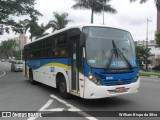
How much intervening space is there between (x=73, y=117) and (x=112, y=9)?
31.0m

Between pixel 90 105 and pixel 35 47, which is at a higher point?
pixel 35 47

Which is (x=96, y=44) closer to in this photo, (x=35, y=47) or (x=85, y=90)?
(x=85, y=90)

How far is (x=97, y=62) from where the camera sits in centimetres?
830

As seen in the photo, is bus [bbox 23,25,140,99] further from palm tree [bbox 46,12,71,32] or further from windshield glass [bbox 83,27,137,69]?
palm tree [bbox 46,12,71,32]

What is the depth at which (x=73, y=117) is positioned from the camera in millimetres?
7266

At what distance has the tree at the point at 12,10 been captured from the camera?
29.2 meters

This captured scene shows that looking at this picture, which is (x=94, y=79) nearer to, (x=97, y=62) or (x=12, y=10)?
(x=97, y=62)

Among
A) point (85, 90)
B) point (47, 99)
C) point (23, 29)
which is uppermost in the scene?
point (23, 29)

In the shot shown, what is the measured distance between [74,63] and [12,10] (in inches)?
924

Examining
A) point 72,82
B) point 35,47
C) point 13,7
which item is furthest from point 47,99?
point 13,7

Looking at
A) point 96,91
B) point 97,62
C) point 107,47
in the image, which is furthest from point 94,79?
point 107,47

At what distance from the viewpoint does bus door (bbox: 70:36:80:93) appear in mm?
9009

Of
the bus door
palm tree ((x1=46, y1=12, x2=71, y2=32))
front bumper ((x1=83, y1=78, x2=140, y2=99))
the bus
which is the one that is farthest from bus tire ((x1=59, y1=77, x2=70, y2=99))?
palm tree ((x1=46, y1=12, x2=71, y2=32))

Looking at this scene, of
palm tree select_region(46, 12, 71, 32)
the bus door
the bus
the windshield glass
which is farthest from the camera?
palm tree select_region(46, 12, 71, 32)
